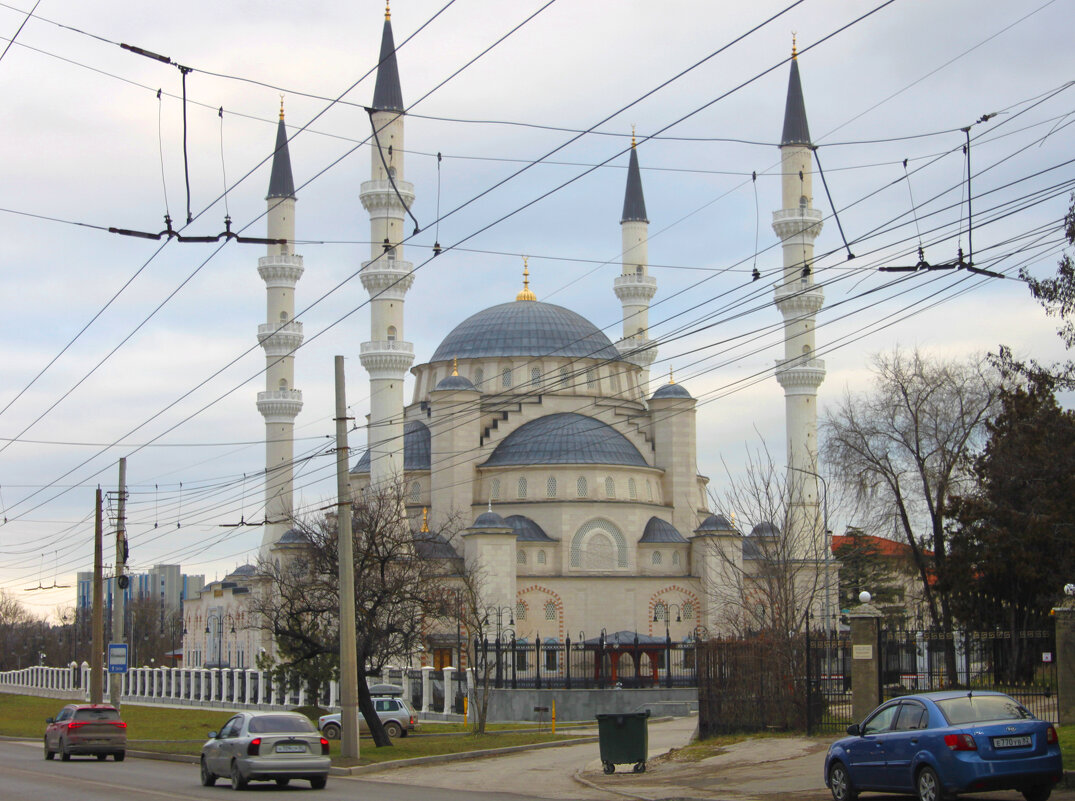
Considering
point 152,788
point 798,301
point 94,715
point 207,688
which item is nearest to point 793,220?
point 798,301

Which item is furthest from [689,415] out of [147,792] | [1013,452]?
[147,792]

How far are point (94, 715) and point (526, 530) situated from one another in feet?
129

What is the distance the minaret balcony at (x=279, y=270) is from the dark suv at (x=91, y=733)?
43036mm

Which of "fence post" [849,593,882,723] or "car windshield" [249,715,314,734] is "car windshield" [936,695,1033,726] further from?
"car windshield" [249,715,314,734]

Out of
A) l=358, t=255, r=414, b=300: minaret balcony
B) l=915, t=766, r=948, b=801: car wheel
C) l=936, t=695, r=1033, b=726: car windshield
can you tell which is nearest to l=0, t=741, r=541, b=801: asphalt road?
l=915, t=766, r=948, b=801: car wheel

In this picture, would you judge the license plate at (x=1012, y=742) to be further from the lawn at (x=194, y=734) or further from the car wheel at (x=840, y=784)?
the lawn at (x=194, y=734)

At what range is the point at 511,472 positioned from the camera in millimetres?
68312

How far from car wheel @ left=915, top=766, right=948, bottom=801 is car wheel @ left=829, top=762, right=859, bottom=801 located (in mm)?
1171

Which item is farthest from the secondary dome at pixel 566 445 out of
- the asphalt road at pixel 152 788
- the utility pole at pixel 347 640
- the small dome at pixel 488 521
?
the utility pole at pixel 347 640

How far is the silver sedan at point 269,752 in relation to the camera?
19.0m

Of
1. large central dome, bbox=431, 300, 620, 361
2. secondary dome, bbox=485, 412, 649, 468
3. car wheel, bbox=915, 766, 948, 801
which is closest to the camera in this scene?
car wheel, bbox=915, 766, 948, 801

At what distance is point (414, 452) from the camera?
237 ft

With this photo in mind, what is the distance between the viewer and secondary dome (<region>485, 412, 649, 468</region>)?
67812 millimetres

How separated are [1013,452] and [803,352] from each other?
30424mm
